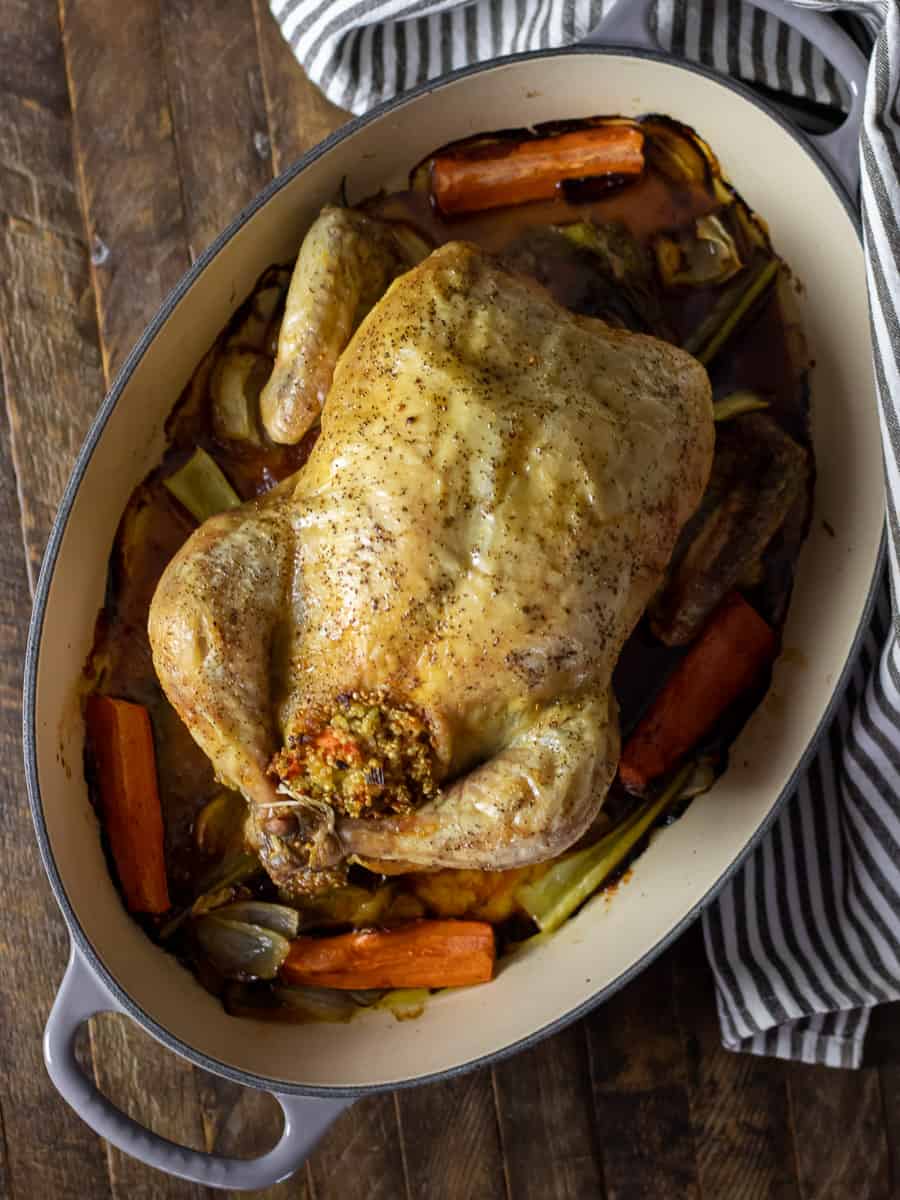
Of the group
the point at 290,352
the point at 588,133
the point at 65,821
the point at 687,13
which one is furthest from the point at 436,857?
the point at 687,13

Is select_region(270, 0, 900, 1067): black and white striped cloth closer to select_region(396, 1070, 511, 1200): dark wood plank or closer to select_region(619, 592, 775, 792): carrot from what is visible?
select_region(619, 592, 775, 792): carrot

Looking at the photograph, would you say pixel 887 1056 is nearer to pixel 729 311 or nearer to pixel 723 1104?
pixel 723 1104

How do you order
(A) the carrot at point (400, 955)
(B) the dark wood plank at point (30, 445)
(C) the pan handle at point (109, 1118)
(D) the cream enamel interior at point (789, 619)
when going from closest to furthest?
1. (C) the pan handle at point (109, 1118)
2. (D) the cream enamel interior at point (789, 619)
3. (A) the carrot at point (400, 955)
4. (B) the dark wood plank at point (30, 445)

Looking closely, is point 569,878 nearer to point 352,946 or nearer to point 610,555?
point 352,946

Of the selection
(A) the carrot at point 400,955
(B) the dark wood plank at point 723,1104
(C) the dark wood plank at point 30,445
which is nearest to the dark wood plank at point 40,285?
(C) the dark wood plank at point 30,445

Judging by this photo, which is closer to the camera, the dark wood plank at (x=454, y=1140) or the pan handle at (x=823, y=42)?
the pan handle at (x=823, y=42)

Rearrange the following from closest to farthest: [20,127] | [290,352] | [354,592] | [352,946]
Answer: [354,592] < [290,352] < [352,946] < [20,127]

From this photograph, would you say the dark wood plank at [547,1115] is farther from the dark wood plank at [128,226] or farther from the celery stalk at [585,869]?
the dark wood plank at [128,226]
